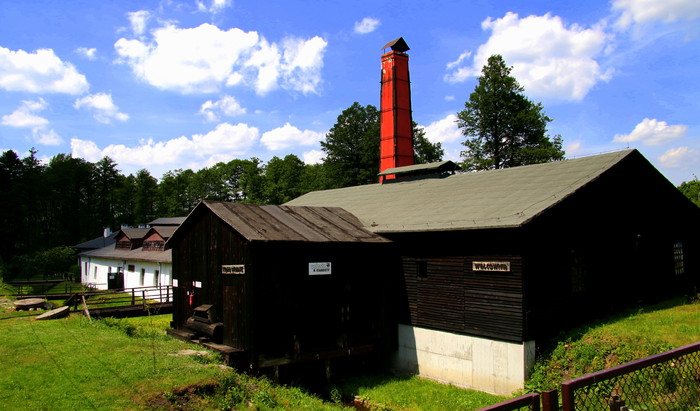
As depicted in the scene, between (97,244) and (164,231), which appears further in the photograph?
(97,244)

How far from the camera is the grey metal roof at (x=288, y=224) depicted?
1342 cm

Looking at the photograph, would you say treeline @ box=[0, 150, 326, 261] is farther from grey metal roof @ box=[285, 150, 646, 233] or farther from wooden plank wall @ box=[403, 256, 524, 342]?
wooden plank wall @ box=[403, 256, 524, 342]

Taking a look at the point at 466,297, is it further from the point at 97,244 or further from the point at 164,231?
the point at 97,244

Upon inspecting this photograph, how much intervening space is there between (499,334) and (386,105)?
18552 mm

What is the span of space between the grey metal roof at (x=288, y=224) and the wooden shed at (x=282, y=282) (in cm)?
4

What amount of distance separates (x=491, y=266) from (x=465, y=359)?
2794mm

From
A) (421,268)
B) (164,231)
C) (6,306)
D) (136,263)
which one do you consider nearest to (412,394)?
(421,268)

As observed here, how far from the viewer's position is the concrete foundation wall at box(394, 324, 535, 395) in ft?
39.3

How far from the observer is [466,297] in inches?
523

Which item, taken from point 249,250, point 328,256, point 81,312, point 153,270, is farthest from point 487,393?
point 153,270

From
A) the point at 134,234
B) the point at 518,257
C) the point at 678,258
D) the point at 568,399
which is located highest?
the point at 134,234

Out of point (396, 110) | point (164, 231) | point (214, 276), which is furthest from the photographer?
point (164, 231)

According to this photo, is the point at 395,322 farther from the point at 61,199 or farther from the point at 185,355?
the point at 61,199

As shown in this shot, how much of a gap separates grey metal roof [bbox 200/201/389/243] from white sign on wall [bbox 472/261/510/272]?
11.1 feet
